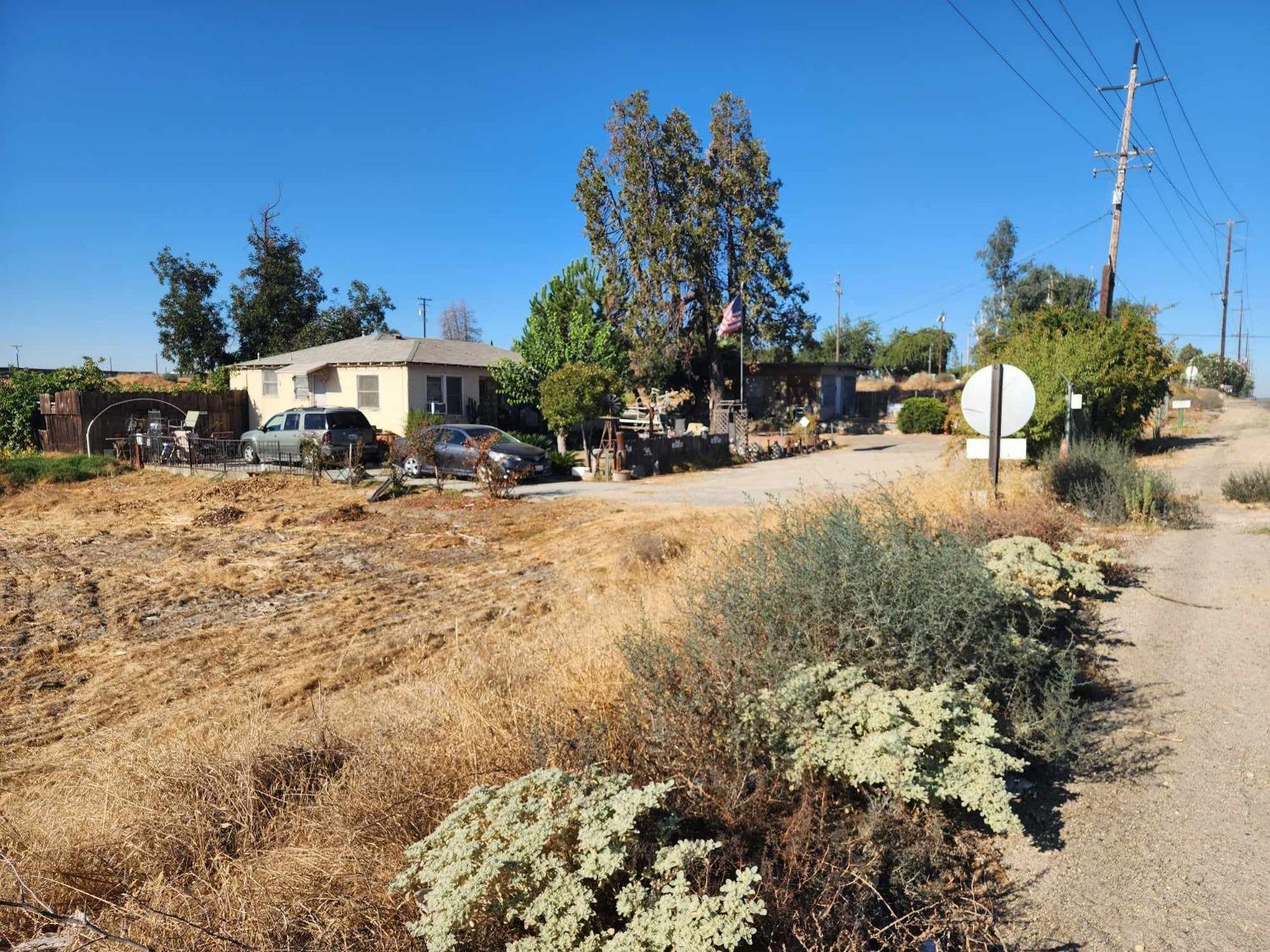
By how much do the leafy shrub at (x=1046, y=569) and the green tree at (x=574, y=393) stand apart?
52.2 feet

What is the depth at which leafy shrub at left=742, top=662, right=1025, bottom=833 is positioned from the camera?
3189mm

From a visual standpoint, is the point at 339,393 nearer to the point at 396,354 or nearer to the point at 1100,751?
the point at 396,354

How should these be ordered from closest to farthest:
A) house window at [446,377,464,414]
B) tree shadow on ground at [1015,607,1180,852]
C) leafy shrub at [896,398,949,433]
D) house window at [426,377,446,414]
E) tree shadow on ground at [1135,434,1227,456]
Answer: tree shadow on ground at [1015,607,1180,852] → tree shadow on ground at [1135,434,1227,456] → house window at [426,377,446,414] → house window at [446,377,464,414] → leafy shrub at [896,398,949,433]

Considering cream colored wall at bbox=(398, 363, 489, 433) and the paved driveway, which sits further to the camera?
cream colored wall at bbox=(398, 363, 489, 433)

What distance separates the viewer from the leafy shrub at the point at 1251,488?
1123 cm

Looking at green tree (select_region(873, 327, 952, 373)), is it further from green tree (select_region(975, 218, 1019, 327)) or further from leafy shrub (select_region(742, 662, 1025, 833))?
leafy shrub (select_region(742, 662, 1025, 833))

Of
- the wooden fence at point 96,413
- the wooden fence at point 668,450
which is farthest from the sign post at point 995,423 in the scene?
the wooden fence at point 96,413

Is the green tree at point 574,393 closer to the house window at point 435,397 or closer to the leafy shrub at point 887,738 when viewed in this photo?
the house window at point 435,397

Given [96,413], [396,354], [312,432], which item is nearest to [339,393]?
[396,354]

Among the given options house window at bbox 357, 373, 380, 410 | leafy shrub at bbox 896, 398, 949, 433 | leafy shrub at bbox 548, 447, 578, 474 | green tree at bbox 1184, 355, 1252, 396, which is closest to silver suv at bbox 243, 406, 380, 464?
house window at bbox 357, 373, 380, 410

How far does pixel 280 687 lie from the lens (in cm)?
659

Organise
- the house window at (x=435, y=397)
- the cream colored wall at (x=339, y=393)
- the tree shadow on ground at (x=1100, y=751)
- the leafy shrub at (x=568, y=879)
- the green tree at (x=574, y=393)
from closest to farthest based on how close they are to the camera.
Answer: the leafy shrub at (x=568, y=879)
the tree shadow on ground at (x=1100, y=751)
the green tree at (x=574, y=393)
the cream colored wall at (x=339, y=393)
the house window at (x=435, y=397)

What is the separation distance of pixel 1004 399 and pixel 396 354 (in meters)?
20.6

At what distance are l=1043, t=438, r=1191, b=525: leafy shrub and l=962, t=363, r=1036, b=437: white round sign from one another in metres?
2.23
